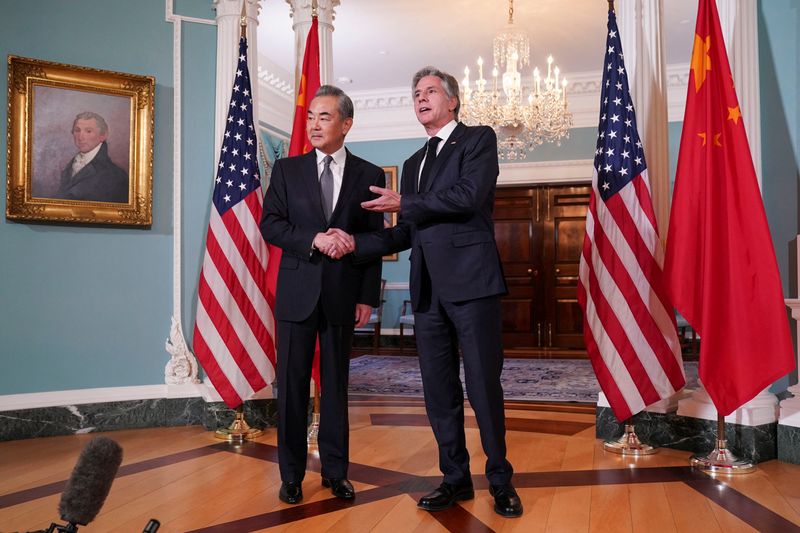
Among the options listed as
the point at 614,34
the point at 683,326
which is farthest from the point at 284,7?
the point at 683,326

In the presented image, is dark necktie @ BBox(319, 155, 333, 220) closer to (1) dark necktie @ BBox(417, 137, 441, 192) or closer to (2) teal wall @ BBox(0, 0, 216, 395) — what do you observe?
(1) dark necktie @ BBox(417, 137, 441, 192)

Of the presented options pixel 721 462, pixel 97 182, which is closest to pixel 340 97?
pixel 97 182

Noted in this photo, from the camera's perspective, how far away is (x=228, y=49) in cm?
437

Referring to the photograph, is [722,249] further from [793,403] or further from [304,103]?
[304,103]

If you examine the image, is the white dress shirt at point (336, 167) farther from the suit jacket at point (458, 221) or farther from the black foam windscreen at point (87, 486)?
the black foam windscreen at point (87, 486)

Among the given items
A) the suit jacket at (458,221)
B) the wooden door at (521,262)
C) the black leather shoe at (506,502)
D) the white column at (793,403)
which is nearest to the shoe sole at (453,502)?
the black leather shoe at (506,502)

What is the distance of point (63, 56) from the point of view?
412 centimetres

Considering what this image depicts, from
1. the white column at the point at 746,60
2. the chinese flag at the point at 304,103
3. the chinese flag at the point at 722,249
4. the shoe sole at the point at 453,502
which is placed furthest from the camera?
the chinese flag at the point at 304,103

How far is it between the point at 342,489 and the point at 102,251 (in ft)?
8.01

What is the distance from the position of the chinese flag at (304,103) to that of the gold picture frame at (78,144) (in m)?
1.00

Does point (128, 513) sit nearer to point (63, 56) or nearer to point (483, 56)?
point (63, 56)

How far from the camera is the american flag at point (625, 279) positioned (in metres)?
3.42

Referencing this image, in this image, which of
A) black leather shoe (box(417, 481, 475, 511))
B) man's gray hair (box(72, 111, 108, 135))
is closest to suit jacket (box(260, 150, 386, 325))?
black leather shoe (box(417, 481, 475, 511))

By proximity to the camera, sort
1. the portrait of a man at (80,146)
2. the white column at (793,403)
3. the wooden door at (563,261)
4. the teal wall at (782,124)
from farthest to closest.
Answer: the wooden door at (563,261)
the portrait of a man at (80,146)
the teal wall at (782,124)
the white column at (793,403)
